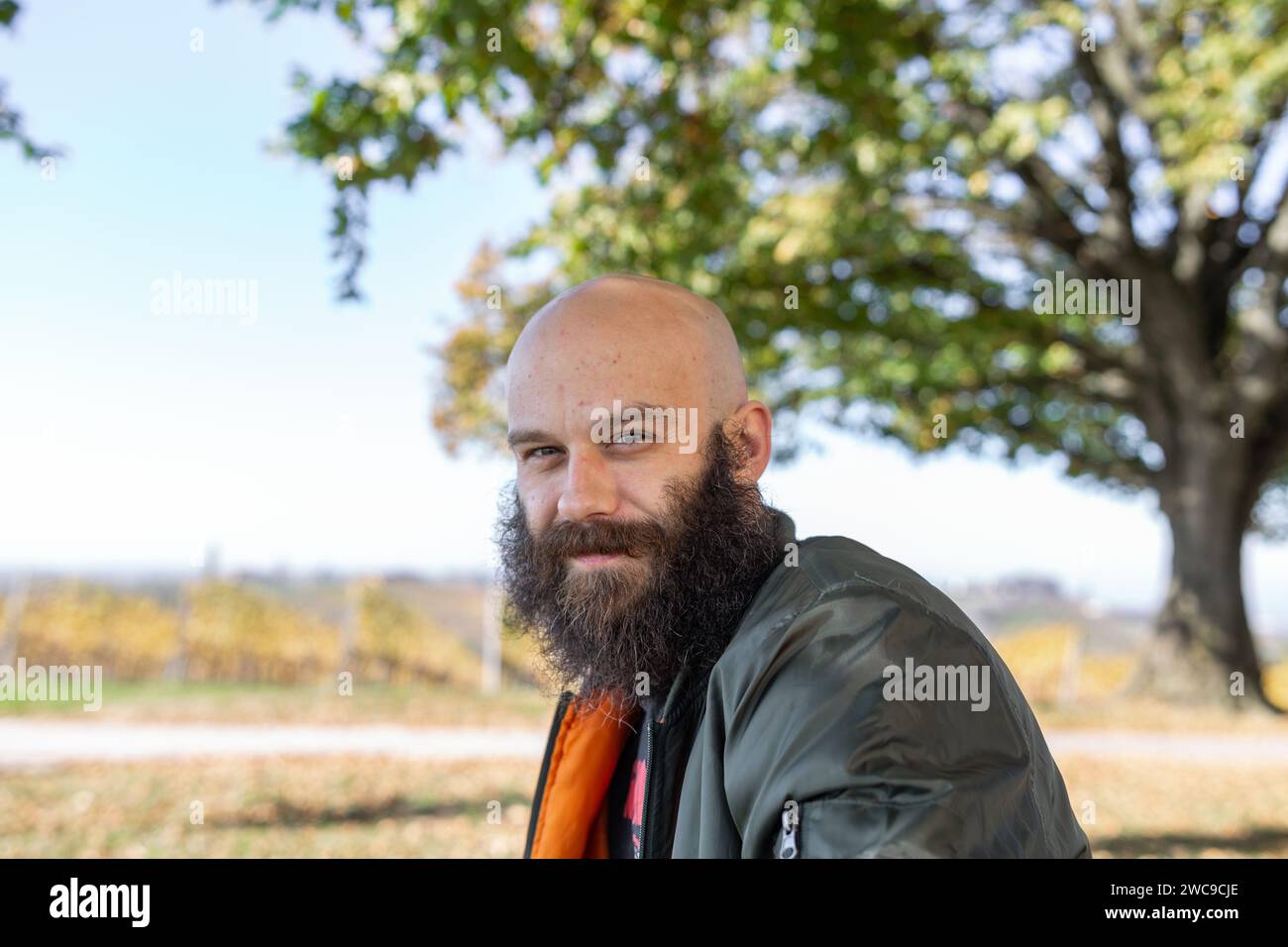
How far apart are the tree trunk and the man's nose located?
12.5 metres

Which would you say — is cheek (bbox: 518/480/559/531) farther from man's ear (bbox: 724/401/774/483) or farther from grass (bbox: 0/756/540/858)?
grass (bbox: 0/756/540/858)

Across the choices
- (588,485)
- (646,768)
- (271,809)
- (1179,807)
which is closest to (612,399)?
(588,485)

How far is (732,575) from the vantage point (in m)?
2.04

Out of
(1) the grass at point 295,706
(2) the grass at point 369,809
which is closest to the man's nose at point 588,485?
(2) the grass at point 369,809

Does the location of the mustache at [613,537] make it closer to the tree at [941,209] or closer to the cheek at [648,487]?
the cheek at [648,487]

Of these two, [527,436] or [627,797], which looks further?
[627,797]

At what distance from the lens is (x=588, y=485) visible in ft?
6.56

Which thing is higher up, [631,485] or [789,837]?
[631,485]

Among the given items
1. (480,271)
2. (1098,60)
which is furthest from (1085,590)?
(480,271)

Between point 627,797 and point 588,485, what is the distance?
25.6 inches

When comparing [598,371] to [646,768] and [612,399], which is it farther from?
[646,768]

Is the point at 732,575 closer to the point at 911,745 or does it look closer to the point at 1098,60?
the point at 911,745

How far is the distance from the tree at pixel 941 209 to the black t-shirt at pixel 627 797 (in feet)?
10.5
